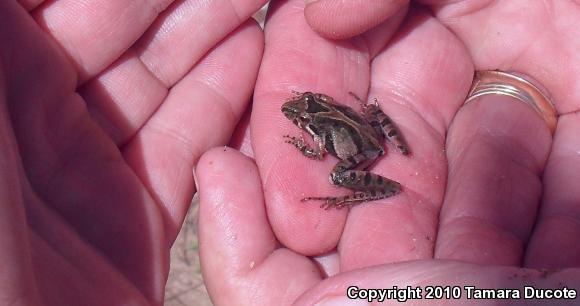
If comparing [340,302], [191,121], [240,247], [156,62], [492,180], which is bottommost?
[492,180]

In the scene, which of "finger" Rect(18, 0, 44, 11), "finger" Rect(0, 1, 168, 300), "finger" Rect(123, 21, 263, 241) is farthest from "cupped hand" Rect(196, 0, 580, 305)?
"finger" Rect(18, 0, 44, 11)

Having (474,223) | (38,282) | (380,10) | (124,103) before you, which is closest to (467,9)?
(380,10)

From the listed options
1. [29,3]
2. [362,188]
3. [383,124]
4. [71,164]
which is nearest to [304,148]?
[362,188]

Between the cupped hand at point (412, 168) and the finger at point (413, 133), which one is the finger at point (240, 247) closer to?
the cupped hand at point (412, 168)

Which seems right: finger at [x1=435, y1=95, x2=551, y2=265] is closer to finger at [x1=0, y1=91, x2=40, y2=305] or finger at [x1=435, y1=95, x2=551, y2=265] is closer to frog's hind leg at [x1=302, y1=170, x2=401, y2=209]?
frog's hind leg at [x1=302, y1=170, x2=401, y2=209]

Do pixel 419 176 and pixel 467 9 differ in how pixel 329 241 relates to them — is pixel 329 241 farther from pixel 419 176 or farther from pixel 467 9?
pixel 467 9

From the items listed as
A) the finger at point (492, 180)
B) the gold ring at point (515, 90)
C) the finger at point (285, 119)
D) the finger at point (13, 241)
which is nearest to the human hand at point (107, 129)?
the finger at point (13, 241)

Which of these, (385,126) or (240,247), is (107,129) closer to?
(240,247)
